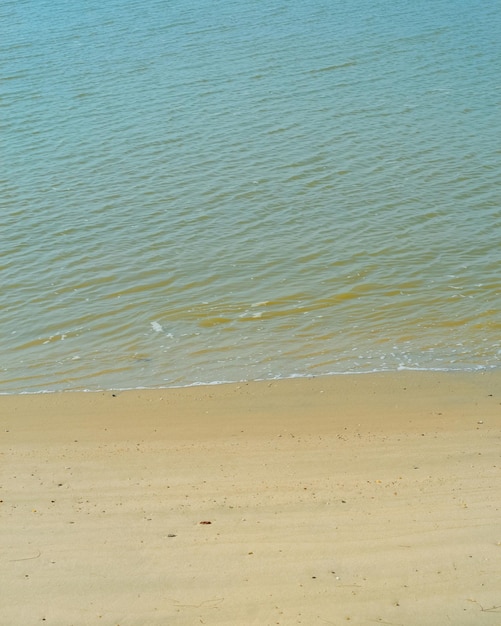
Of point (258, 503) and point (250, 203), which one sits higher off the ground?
point (258, 503)

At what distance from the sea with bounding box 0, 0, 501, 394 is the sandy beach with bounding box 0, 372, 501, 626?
A: 2.19 feet

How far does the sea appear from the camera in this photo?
32.4 feet

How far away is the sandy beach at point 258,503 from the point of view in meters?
5.32

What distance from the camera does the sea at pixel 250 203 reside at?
32.4 feet

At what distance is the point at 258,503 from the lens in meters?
6.44

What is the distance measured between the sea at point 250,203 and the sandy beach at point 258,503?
0.67 m

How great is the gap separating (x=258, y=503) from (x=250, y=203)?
26.3ft

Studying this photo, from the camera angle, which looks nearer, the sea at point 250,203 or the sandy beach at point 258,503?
the sandy beach at point 258,503

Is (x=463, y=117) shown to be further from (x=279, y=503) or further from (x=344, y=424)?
(x=279, y=503)

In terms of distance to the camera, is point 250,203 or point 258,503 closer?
point 258,503

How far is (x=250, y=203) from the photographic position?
13.8 m

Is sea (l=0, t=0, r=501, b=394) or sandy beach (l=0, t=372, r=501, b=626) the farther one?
sea (l=0, t=0, r=501, b=394)

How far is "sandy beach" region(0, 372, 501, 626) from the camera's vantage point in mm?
5320

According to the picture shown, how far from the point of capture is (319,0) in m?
27.6
